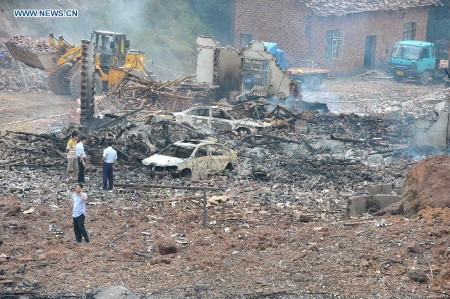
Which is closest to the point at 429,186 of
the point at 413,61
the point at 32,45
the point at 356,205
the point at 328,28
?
the point at 356,205

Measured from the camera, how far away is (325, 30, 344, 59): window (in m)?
46.6

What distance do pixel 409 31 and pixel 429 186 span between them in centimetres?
3812

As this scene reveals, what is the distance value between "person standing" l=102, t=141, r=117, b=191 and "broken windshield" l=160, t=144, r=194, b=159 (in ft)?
8.33

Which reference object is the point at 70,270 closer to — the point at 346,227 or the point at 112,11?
the point at 346,227

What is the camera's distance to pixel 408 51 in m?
44.6

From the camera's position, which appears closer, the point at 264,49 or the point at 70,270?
the point at 70,270

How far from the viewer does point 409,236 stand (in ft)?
46.7

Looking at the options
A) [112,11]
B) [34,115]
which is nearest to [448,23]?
[112,11]

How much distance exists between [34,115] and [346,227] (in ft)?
58.4

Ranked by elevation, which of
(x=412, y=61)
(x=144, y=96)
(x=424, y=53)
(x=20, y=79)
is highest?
(x=424, y=53)

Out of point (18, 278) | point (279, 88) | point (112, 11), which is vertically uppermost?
point (112, 11)

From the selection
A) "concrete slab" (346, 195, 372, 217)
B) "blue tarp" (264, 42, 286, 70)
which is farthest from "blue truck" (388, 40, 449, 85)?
"concrete slab" (346, 195, 372, 217)

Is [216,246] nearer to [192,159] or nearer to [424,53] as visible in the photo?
[192,159]

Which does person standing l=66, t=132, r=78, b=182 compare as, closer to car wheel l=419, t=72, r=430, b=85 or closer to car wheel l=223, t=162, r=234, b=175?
car wheel l=223, t=162, r=234, b=175
